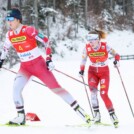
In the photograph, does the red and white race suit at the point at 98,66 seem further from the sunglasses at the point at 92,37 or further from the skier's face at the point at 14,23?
the skier's face at the point at 14,23

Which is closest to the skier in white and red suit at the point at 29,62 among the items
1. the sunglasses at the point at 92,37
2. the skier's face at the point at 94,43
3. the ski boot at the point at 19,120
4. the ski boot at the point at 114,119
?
the ski boot at the point at 19,120

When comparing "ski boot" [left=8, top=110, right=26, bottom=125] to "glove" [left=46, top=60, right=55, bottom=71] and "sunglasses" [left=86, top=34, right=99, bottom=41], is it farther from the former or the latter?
"sunglasses" [left=86, top=34, right=99, bottom=41]


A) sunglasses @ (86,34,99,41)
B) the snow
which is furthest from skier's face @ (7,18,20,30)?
the snow

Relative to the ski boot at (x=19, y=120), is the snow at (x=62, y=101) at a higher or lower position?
lower

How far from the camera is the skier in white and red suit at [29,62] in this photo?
6574 millimetres

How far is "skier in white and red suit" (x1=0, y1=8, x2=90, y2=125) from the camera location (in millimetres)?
6574

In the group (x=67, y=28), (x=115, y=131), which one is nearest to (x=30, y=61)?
(x=115, y=131)

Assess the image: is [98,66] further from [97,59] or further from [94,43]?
[94,43]

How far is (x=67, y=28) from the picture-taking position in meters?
37.4

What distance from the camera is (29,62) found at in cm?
668

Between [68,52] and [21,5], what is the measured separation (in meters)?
8.37

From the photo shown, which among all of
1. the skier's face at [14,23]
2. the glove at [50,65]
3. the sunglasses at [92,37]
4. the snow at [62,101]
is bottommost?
the snow at [62,101]

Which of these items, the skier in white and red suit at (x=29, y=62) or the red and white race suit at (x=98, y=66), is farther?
the red and white race suit at (x=98, y=66)

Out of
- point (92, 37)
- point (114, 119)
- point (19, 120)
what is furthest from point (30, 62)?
point (114, 119)
